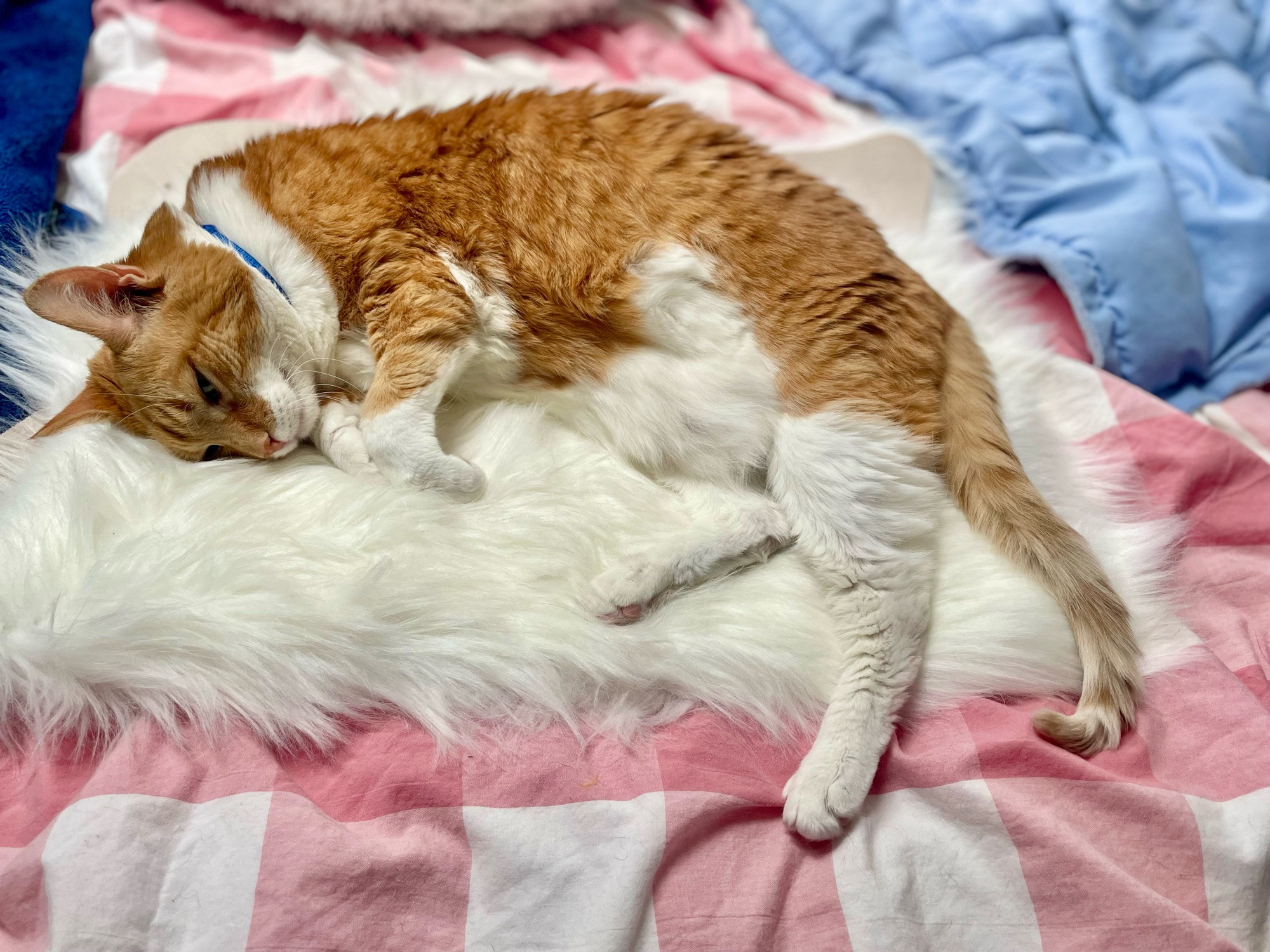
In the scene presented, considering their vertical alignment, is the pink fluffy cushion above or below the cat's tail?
above

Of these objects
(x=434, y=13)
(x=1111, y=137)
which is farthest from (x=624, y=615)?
(x=1111, y=137)

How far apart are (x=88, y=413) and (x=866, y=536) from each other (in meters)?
1.10

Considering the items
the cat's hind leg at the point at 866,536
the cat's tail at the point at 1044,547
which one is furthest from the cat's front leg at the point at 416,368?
the cat's tail at the point at 1044,547

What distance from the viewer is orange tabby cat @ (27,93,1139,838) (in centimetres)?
112

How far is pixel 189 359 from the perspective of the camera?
1.16 m

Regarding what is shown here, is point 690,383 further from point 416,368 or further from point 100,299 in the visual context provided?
point 100,299

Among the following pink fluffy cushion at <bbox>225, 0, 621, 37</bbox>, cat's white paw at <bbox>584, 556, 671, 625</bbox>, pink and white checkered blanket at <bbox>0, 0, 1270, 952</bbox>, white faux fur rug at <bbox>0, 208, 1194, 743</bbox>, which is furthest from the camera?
pink fluffy cushion at <bbox>225, 0, 621, 37</bbox>

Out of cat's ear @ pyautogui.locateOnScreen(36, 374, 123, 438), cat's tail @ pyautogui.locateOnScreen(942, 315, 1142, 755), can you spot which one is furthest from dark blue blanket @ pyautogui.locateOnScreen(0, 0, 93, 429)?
cat's tail @ pyautogui.locateOnScreen(942, 315, 1142, 755)

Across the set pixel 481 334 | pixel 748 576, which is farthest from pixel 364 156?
pixel 748 576

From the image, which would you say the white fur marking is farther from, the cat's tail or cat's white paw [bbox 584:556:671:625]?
the cat's tail

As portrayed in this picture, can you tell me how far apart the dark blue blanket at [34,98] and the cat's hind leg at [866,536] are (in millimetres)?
1225

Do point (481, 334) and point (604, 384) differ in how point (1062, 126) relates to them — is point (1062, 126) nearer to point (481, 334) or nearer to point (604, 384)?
point (604, 384)

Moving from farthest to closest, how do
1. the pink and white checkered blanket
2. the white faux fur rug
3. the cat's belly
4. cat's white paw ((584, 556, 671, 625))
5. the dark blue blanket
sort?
the dark blue blanket → the cat's belly → cat's white paw ((584, 556, 671, 625)) → the white faux fur rug → the pink and white checkered blanket

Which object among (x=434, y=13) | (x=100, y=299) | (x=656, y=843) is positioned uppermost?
(x=434, y=13)
